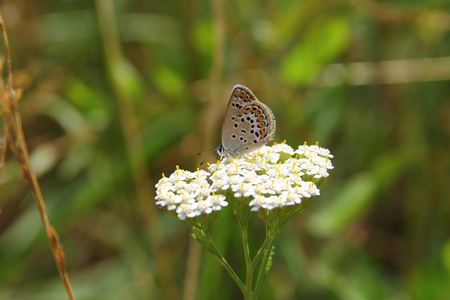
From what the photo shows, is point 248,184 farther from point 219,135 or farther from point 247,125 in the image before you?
point 219,135

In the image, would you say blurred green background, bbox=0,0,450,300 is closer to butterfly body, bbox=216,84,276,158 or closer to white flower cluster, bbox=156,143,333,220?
butterfly body, bbox=216,84,276,158

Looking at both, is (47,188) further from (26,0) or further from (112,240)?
(26,0)

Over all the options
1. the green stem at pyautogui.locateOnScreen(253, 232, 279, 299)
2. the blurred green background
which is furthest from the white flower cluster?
the blurred green background

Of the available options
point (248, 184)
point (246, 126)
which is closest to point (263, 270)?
point (248, 184)

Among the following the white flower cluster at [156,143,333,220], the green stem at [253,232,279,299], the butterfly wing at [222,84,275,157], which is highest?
the butterfly wing at [222,84,275,157]

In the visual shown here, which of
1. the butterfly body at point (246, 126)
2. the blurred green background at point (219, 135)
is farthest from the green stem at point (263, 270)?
the blurred green background at point (219, 135)

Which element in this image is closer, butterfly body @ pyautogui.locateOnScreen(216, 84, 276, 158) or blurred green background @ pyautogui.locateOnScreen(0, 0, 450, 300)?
butterfly body @ pyautogui.locateOnScreen(216, 84, 276, 158)

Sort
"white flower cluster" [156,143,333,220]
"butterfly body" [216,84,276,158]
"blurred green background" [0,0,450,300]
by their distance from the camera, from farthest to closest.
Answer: "blurred green background" [0,0,450,300] < "butterfly body" [216,84,276,158] < "white flower cluster" [156,143,333,220]

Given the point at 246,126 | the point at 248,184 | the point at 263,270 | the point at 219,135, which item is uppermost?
the point at 219,135

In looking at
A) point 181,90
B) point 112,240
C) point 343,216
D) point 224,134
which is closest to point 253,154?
point 224,134

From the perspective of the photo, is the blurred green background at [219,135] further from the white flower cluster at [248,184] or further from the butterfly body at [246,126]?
the white flower cluster at [248,184]

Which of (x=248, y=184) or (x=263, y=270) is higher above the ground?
(x=248, y=184)
